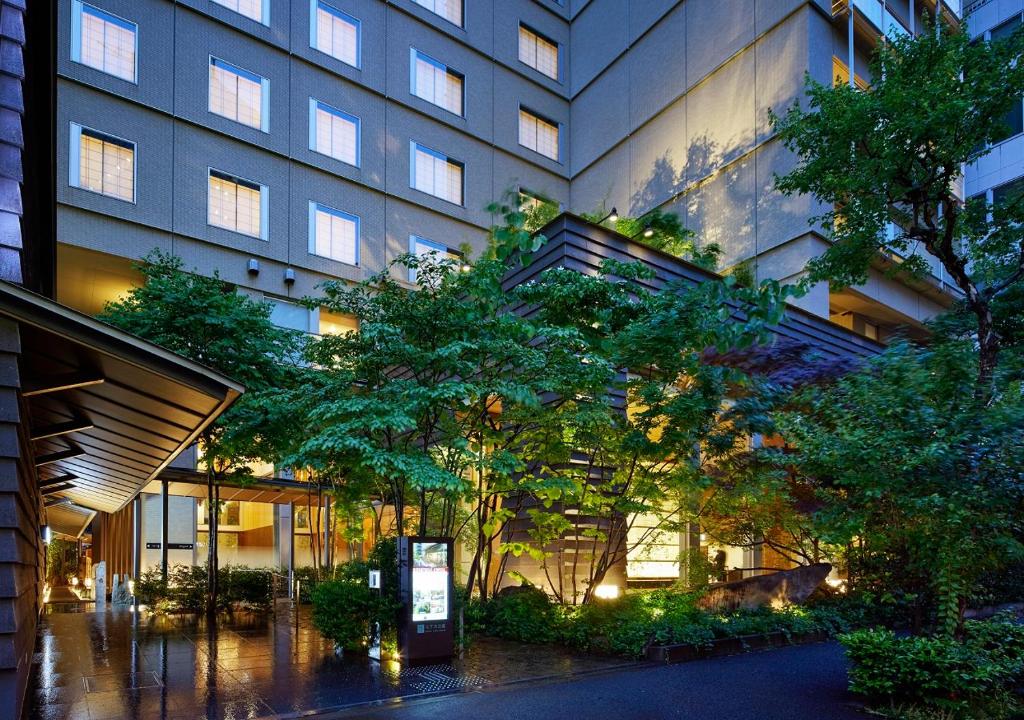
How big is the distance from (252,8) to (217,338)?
48.4ft

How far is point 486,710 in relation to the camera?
9.03 meters

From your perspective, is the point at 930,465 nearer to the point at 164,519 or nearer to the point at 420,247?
the point at 164,519

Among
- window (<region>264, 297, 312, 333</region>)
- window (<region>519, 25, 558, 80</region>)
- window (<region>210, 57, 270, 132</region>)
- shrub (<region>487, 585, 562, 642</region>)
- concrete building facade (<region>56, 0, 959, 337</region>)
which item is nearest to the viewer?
shrub (<region>487, 585, 562, 642</region>)

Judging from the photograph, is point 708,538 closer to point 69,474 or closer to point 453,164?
point 69,474

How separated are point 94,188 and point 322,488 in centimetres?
1083

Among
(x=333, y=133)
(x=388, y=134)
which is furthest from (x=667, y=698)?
(x=388, y=134)

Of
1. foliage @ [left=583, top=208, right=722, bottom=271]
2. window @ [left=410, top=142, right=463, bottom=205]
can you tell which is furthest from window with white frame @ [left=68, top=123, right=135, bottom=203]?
foliage @ [left=583, top=208, right=722, bottom=271]

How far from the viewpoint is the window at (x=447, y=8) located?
31.0 m

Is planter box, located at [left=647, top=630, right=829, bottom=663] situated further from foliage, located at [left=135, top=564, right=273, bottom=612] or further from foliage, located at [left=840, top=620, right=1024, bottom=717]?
foliage, located at [left=135, top=564, right=273, bottom=612]

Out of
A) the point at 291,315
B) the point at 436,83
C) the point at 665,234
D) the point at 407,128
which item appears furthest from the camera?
the point at 436,83

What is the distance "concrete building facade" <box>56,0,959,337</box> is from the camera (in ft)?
75.2

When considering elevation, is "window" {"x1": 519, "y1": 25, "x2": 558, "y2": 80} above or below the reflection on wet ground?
above

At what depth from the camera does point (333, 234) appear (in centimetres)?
2728

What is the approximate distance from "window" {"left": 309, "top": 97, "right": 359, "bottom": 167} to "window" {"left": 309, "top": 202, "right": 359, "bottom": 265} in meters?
2.01
